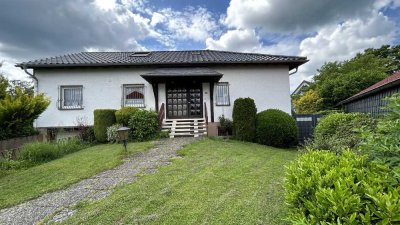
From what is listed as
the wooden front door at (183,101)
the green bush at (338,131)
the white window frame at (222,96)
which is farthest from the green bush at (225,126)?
the green bush at (338,131)

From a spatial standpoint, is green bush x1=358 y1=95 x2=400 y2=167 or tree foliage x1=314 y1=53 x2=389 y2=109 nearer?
green bush x1=358 y1=95 x2=400 y2=167

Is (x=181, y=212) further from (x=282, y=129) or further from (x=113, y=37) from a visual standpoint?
(x=113, y=37)

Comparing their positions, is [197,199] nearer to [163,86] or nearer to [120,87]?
[163,86]

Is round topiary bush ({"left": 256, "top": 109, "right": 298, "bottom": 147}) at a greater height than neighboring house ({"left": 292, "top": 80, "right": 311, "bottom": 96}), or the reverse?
neighboring house ({"left": 292, "top": 80, "right": 311, "bottom": 96})

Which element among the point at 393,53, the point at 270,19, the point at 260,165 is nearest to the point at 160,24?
the point at 270,19

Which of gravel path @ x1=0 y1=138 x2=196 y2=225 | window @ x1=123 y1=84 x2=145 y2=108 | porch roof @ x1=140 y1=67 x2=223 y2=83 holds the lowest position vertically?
gravel path @ x1=0 y1=138 x2=196 y2=225

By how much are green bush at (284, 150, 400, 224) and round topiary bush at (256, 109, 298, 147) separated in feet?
29.4

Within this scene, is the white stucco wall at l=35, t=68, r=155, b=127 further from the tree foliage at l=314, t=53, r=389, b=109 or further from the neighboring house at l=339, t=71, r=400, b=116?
Result: the tree foliage at l=314, t=53, r=389, b=109

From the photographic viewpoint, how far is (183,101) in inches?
553

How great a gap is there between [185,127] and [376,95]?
8697mm

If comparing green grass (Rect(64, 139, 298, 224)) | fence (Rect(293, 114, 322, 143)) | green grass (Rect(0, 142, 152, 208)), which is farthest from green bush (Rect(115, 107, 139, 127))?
fence (Rect(293, 114, 322, 143))

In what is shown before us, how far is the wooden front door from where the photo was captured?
14.0 meters

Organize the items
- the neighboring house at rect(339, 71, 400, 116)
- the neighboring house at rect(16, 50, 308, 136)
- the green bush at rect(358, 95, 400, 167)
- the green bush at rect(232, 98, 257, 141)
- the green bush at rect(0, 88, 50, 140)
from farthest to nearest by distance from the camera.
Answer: the neighboring house at rect(16, 50, 308, 136), the green bush at rect(232, 98, 257, 141), the neighboring house at rect(339, 71, 400, 116), the green bush at rect(0, 88, 50, 140), the green bush at rect(358, 95, 400, 167)

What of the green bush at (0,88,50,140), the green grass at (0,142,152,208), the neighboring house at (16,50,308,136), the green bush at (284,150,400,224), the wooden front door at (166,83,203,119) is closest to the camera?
the green bush at (284,150,400,224)
